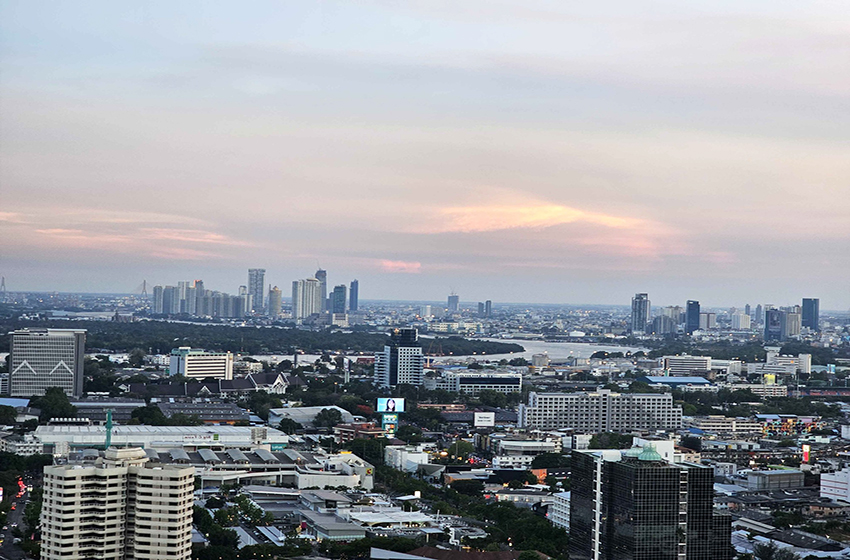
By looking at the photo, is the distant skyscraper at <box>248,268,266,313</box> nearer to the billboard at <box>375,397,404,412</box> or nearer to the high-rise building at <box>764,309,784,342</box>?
the high-rise building at <box>764,309,784,342</box>

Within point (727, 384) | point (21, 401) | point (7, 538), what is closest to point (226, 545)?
point (7, 538)

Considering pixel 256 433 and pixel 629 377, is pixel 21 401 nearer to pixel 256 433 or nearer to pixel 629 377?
pixel 256 433

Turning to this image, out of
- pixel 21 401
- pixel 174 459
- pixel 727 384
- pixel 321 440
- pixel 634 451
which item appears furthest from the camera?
pixel 727 384

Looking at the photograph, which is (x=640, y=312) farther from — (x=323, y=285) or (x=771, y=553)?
(x=771, y=553)

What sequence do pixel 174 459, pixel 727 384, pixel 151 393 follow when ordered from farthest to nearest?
pixel 727 384, pixel 151 393, pixel 174 459

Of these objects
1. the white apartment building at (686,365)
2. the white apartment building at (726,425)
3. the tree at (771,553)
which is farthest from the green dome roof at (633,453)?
the white apartment building at (686,365)

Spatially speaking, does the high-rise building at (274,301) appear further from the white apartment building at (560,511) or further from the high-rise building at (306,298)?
the white apartment building at (560,511)

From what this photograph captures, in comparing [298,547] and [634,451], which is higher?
[634,451]
